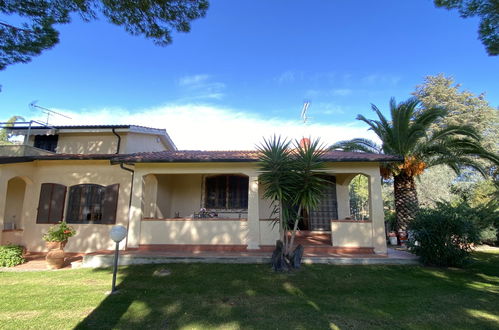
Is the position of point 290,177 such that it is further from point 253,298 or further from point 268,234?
point 253,298

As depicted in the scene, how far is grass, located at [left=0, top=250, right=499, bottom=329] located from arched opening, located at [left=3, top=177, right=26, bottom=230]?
480 cm

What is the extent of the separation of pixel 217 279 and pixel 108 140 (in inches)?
376

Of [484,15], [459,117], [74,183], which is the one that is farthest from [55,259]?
[459,117]

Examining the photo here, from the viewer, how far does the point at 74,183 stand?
10.0 metres

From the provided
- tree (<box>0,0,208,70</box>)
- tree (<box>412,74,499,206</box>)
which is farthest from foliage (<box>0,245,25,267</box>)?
tree (<box>412,74,499,206</box>)

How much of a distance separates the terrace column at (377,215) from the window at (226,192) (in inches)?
218

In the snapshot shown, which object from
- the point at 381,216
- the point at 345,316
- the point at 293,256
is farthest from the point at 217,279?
the point at 381,216

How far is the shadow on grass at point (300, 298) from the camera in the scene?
429 centimetres

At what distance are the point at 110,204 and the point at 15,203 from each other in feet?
16.2

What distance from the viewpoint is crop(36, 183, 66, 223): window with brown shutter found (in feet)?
32.1

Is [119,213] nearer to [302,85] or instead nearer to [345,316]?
[345,316]

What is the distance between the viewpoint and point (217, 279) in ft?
21.2

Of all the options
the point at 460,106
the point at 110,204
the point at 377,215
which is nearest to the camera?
the point at 377,215

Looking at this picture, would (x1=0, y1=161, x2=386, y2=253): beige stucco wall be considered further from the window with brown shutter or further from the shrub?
the shrub
